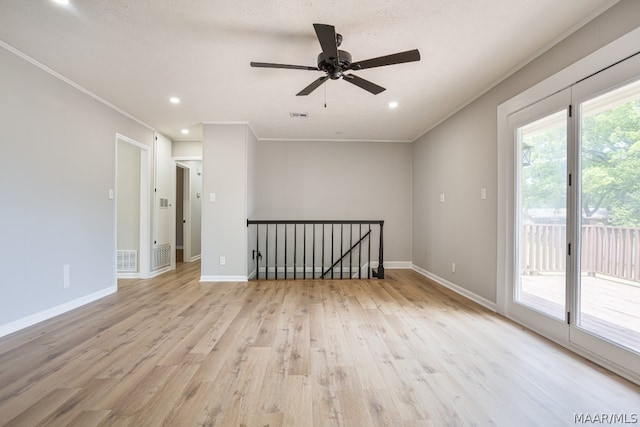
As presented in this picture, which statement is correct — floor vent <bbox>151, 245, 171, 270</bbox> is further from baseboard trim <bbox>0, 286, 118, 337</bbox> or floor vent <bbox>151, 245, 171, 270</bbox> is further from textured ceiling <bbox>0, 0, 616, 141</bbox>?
textured ceiling <bbox>0, 0, 616, 141</bbox>

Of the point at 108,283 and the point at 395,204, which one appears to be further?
the point at 395,204

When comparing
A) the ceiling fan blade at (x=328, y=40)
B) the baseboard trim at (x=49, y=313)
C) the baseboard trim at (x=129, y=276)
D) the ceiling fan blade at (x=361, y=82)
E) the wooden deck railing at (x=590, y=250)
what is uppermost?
the ceiling fan blade at (x=328, y=40)

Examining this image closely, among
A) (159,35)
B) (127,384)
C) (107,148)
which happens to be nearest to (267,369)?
(127,384)

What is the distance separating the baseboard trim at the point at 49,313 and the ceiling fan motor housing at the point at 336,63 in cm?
345

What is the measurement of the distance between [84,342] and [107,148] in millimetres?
2527

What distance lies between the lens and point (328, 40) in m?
1.86

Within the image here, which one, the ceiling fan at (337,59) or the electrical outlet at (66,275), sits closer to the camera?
the ceiling fan at (337,59)

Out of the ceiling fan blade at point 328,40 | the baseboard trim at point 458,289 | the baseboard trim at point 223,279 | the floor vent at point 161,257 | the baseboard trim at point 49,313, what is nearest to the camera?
the ceiling fan blade at point 328,40

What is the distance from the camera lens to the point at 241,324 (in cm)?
271

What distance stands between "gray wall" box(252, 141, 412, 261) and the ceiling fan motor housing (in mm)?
3410

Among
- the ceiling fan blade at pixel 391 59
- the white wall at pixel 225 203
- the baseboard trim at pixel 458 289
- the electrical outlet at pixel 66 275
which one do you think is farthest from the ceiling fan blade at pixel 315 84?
the electrical outlet at pixel 66 275

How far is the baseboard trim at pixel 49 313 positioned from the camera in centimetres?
244

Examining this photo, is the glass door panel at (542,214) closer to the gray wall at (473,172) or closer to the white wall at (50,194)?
the gray wall at (473,172)

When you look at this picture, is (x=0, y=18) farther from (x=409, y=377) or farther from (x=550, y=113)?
(x=550, y=113)
